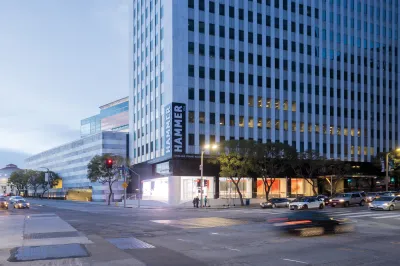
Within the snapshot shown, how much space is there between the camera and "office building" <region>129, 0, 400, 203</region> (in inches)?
2746

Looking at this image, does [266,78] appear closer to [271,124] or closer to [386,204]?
[271,124]

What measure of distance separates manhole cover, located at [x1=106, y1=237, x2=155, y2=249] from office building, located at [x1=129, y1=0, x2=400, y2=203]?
4627cm

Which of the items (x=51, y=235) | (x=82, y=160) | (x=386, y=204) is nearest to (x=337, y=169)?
(x=386, y=204)

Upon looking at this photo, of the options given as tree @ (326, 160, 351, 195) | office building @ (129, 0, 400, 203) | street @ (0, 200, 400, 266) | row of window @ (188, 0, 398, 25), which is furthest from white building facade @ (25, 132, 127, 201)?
street @ (0, 200, 400, 266)

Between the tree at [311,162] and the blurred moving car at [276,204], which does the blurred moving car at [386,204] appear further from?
the tree at [311,162]

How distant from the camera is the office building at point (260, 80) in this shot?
6975cm

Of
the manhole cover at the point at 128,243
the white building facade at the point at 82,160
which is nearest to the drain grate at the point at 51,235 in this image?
the manhole cover at the point at 128,243

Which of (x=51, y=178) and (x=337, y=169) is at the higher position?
(x=337, y=169)

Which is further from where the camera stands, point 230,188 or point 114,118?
point 114,118

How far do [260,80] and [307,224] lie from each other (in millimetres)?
56726

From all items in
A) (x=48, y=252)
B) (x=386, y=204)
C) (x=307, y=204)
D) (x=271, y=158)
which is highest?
(x=271, y=158)

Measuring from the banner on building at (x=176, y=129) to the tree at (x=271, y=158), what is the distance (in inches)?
496

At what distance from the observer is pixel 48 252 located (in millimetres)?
16875

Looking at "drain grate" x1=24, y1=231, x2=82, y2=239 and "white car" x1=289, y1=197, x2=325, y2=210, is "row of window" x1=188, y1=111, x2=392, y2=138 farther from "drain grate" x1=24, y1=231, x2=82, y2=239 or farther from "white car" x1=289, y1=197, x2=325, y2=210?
"drain grate" x1=24, y1=231, x2=82, y2=239
